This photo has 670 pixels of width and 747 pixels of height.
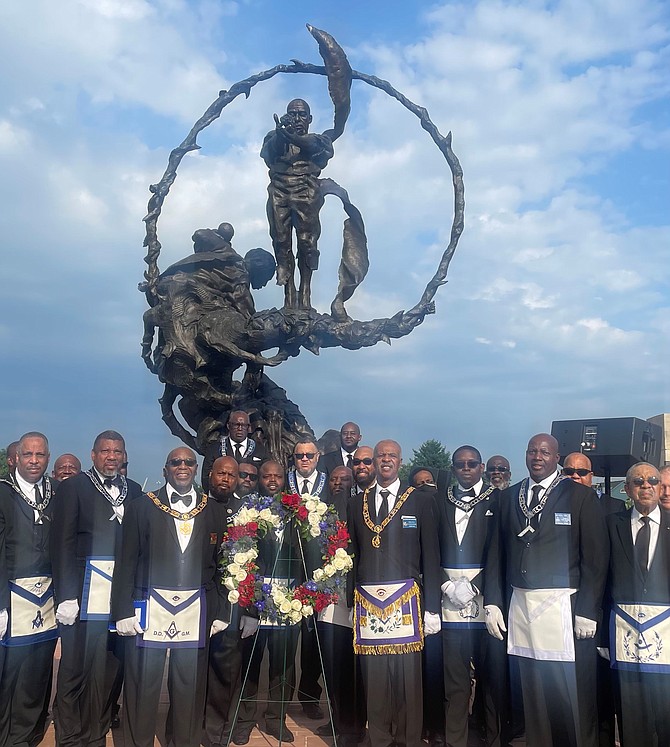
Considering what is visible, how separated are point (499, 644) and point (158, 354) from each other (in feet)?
17.3

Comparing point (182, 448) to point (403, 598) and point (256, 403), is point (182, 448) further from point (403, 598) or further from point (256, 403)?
point (256, 403)

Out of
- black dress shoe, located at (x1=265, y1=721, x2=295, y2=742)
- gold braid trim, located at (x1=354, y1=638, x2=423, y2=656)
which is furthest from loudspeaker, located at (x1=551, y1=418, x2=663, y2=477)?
black dress shoe, located at (x1=265, y1=721, x2=295, y2=742)

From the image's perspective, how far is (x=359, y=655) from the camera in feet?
19.6

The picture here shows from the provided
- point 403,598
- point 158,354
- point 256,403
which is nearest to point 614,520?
point 403,598

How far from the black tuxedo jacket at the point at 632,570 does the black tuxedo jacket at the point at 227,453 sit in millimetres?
3811

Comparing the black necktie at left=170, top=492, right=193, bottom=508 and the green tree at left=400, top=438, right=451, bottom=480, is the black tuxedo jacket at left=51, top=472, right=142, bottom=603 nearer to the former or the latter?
the black necktie at left=170, top=492, right=193, bottom=508

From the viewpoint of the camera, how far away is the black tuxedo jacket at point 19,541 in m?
5.69

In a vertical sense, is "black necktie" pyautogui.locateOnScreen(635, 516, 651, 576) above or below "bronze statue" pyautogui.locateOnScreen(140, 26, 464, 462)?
below

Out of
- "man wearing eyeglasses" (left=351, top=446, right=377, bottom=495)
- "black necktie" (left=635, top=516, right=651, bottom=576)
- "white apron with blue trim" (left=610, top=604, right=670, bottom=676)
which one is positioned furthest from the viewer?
"man wearing eyeglasses" (left=351, top=446, right=377, bottom=495)

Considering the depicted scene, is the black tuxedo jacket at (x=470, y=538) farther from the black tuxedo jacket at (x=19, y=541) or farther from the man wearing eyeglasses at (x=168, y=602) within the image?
the black tuxedo jacket at (x=19, y=541)

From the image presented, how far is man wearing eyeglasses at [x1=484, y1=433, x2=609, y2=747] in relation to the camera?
17.4 ft

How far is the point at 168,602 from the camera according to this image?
5.50 m

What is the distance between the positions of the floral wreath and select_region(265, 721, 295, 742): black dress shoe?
95 centimetres

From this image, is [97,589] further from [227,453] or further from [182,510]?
[227,453]
